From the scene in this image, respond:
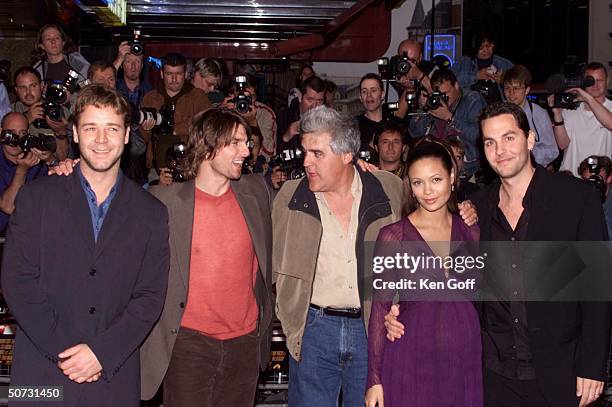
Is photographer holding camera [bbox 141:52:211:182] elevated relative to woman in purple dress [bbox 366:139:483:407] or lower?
elevated

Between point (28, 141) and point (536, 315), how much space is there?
4.36 m

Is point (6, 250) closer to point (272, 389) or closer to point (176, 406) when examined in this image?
point (176, 406)

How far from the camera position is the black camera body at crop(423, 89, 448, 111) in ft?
24.0

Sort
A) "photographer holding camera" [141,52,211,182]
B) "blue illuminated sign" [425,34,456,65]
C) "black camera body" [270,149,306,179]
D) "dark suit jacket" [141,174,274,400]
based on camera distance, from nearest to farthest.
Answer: "dark suit jacket" [141,174,274,400]
"black camera body" [270,149,306,179]
"photographer holding camera" [141,52,211,182]
"blue illuminated sign" [425,34,456,65]

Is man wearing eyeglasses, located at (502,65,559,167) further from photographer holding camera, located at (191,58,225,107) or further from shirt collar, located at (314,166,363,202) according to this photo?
shirt collar, located at (314,166,363,202)

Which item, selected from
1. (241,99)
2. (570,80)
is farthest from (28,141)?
(570,80)

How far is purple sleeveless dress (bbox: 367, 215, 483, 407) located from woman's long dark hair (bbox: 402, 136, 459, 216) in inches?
19.7

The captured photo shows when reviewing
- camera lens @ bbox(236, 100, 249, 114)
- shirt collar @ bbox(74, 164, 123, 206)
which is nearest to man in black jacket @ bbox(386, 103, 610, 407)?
shirt collar @ bbox(74, 164, 123, 206)

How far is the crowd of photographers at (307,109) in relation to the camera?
6781 mm

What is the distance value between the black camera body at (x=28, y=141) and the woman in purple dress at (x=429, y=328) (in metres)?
3.57

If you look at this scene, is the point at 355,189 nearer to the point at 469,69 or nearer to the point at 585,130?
the point at 585,130

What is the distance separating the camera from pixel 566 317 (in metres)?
3.73

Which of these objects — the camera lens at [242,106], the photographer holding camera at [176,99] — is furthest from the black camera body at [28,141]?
the camera lens at [242,106]

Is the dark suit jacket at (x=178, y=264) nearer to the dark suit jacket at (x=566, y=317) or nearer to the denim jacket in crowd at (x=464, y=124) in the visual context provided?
the dark suit jacket at (x=566, y=317)
